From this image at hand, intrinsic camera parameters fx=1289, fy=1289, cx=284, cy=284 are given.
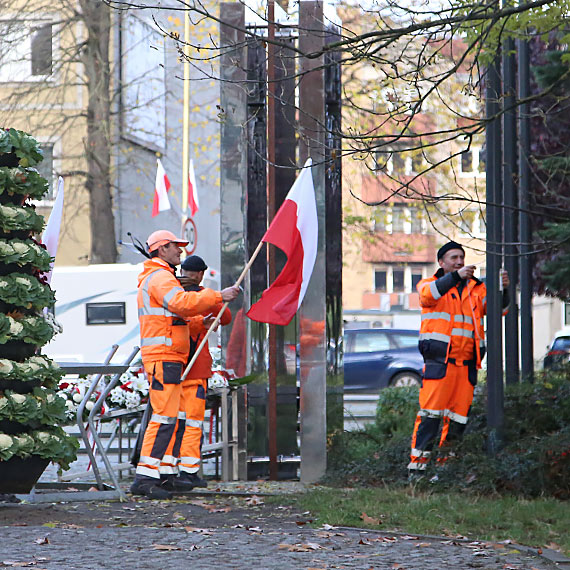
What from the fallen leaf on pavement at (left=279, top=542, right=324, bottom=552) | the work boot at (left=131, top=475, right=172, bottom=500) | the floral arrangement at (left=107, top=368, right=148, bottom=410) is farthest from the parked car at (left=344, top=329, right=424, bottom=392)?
the fallen leaf on pavement at (left=279, top=542, right=324, bottom=552)

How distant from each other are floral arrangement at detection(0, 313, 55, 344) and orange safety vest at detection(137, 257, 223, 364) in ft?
4.25

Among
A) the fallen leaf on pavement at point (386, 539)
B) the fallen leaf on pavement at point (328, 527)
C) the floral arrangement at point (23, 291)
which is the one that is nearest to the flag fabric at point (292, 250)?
the floral arrangement at point (23, 291)

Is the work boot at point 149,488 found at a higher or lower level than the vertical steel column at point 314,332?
lower

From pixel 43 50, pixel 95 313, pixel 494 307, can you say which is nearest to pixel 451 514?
pixel 494 307

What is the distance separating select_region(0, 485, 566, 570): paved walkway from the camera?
6430mm

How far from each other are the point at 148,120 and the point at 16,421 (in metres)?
25.9

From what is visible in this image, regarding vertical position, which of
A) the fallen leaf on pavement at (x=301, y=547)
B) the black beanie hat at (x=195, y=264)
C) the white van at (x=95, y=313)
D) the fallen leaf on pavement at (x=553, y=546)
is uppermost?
the black beanie hat at (x=195, y=264)

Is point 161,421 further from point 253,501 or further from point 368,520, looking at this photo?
point 368,520

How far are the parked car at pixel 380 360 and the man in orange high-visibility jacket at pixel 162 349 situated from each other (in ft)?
54.4

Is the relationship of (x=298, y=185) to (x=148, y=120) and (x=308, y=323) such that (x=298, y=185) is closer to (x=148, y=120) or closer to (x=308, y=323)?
(x=308, y=323)

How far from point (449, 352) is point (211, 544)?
4.13 m

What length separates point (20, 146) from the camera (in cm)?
860

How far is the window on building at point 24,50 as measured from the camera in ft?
93.1

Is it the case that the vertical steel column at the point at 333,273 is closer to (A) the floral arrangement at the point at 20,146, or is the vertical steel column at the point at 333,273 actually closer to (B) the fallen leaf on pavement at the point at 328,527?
(A) the floral arrangement at the point at 20,146
